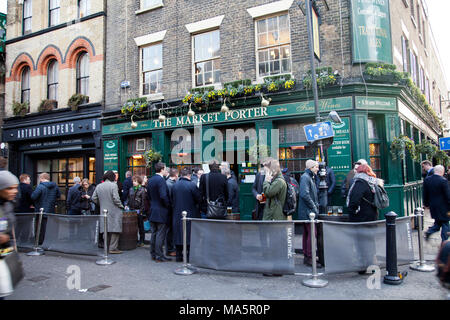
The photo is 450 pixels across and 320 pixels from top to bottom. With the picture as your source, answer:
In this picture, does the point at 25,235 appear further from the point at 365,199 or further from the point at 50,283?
the point at 365,199

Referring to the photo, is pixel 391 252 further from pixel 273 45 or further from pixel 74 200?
pixel 74 200

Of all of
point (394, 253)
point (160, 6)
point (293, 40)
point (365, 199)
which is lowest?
point (394, 253)

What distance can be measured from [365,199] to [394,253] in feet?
3.27

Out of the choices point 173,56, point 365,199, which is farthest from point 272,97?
point 365,199

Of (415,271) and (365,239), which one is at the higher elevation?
(365,239)

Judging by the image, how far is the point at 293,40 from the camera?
392 inches

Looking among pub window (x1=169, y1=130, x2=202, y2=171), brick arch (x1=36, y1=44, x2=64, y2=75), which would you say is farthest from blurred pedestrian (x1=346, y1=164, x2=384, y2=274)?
brick arch (x1=36, y1=44, x2=64, y2=75)

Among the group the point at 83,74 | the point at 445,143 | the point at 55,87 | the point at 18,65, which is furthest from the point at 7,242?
the point at 18,65

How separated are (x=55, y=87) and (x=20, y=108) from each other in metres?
2.16

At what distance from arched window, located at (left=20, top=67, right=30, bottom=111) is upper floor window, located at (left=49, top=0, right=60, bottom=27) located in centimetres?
276

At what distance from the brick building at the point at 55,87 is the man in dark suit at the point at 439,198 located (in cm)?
1180

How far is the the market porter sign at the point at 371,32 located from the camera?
9.18 metres

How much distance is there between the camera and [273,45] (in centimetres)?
1041

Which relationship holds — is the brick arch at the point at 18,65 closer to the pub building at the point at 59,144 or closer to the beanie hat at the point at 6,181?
the pub building at the point at 59,144
